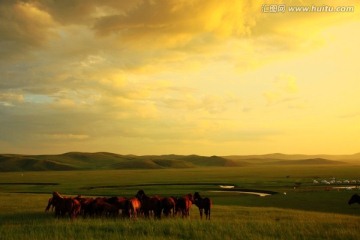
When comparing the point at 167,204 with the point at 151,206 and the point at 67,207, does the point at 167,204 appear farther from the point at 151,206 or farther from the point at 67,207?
the point at 67,207

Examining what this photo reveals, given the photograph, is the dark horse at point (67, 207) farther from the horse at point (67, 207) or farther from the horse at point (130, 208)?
the horse at point (130, 208)

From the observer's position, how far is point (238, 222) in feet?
75.4

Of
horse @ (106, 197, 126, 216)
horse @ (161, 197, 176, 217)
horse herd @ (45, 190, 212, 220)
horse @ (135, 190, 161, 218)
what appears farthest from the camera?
horse @ (161, 197, 176, 217)

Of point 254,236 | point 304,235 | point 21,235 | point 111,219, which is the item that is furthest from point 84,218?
point 304,235

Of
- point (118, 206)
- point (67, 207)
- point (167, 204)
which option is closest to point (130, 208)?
point (118, 206)

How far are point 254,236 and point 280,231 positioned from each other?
2.19 metres

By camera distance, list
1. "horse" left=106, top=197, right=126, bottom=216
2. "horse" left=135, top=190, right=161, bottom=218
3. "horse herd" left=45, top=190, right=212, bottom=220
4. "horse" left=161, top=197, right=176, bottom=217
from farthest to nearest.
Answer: "horse" left=161, top=197, right=176, bottom=217 < "horse" left=135, top=190, right=161, bottom=218 < "horse" left=106, top=197, right=126, bottom=216 < "horse herd" left=45, top=190, right=212, bottom=220

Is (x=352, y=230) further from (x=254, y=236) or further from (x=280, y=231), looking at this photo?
(x=254, y=236)

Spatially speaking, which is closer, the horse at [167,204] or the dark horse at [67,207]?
the dark horse at [67,207]

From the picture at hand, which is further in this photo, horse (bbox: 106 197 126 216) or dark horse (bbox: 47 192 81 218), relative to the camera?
horse (bbox: 106 197 126 216)

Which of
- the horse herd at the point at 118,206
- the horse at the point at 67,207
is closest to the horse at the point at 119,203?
the horse herd at the point at 118,206

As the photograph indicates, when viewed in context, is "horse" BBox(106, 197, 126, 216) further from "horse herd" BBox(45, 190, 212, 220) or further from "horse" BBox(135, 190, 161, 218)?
"horse" BBox(135, 190, 161, 218)

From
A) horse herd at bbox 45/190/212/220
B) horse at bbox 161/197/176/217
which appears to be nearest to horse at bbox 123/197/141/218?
horse herd at bbox 45/190/212/220

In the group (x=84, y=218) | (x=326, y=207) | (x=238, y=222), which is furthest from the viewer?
(x=326, y=207)
